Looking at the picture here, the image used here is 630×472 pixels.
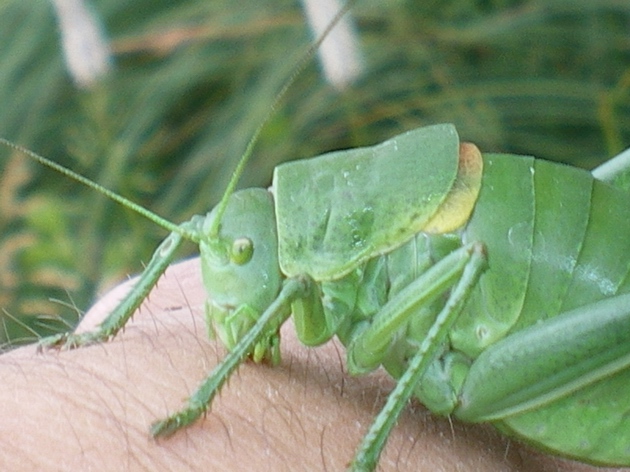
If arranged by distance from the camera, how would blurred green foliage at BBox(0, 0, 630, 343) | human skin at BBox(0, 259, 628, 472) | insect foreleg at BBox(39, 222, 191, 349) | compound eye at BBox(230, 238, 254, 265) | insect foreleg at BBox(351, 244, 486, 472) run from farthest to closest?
blurred green foliage at BBox(0, 0, 630, 343)
insect foreleg at BBox(39, 222, 191, 349)
compound eye at BBox(230, 238, 254, 265)
insect foreleg at BBox(351, 244, 486, 472)
human skin at BBox(0, 259, 628, 472)

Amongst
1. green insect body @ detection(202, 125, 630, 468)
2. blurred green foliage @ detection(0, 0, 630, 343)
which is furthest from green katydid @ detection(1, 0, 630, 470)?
blurred green foliage @ detection(0, 0, 630, 343)

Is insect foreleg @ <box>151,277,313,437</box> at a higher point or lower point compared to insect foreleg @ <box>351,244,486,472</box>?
higher

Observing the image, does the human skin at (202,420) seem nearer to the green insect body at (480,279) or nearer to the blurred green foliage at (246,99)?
the green insect body at (480,279)

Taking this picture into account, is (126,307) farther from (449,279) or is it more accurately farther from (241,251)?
(449,279)

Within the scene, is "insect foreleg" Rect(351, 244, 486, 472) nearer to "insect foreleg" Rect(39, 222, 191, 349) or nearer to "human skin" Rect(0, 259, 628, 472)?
"human skin" Rect(0, 259, 628, 472)

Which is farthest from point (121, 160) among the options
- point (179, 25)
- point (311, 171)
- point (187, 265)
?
point (311, 171)

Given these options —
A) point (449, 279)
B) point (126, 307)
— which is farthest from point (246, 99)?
point (449, 279)

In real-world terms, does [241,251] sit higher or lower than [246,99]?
higher
